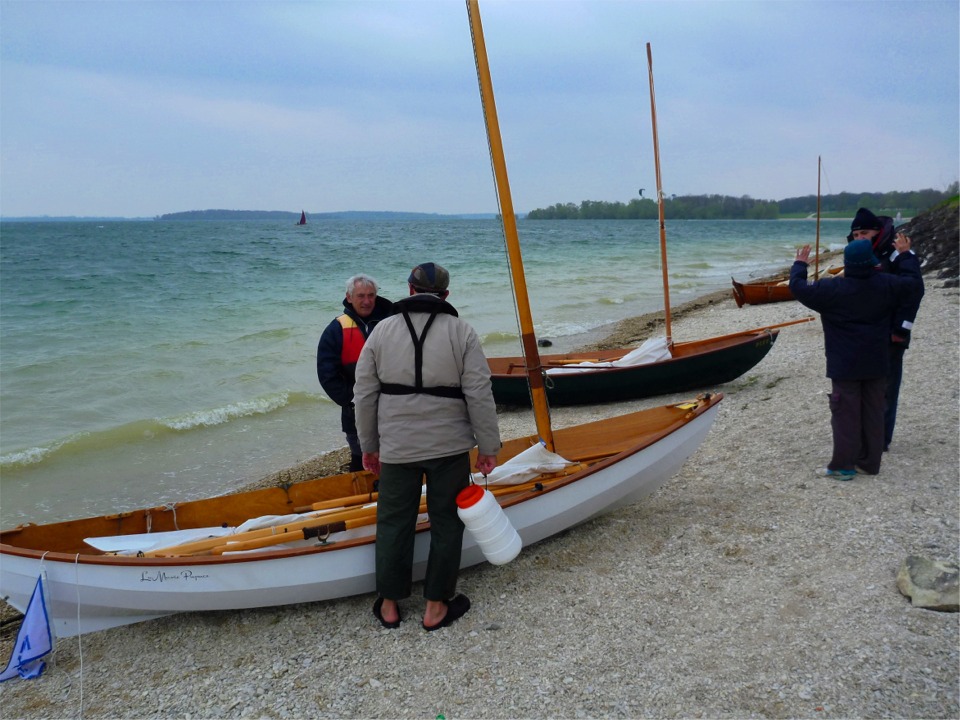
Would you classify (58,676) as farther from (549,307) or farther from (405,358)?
(549,307)

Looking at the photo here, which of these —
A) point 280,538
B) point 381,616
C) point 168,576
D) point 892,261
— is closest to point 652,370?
point 892,261

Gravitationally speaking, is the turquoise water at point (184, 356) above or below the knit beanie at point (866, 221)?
below

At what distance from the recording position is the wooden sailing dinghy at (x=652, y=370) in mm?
9406

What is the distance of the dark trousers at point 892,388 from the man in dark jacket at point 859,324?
309 mm

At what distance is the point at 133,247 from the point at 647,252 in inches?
1643

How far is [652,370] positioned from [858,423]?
13.8 feet

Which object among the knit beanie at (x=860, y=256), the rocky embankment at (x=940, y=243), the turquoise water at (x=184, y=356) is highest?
the knit beanie at (x=860, y=256)

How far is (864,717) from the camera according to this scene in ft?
10.2

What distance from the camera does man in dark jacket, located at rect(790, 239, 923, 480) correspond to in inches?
201

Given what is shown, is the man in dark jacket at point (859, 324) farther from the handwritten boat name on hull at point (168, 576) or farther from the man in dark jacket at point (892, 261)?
the handwritten boat name on hull at point (168, 576)

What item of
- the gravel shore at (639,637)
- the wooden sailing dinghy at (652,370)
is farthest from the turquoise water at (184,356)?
the gravel shore at (639,637)

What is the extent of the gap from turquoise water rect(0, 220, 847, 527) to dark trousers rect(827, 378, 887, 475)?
6529 millimetres

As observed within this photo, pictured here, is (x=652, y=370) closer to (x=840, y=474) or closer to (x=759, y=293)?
(x=840, y=474)

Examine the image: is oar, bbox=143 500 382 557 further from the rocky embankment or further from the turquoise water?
the rocky embankment
